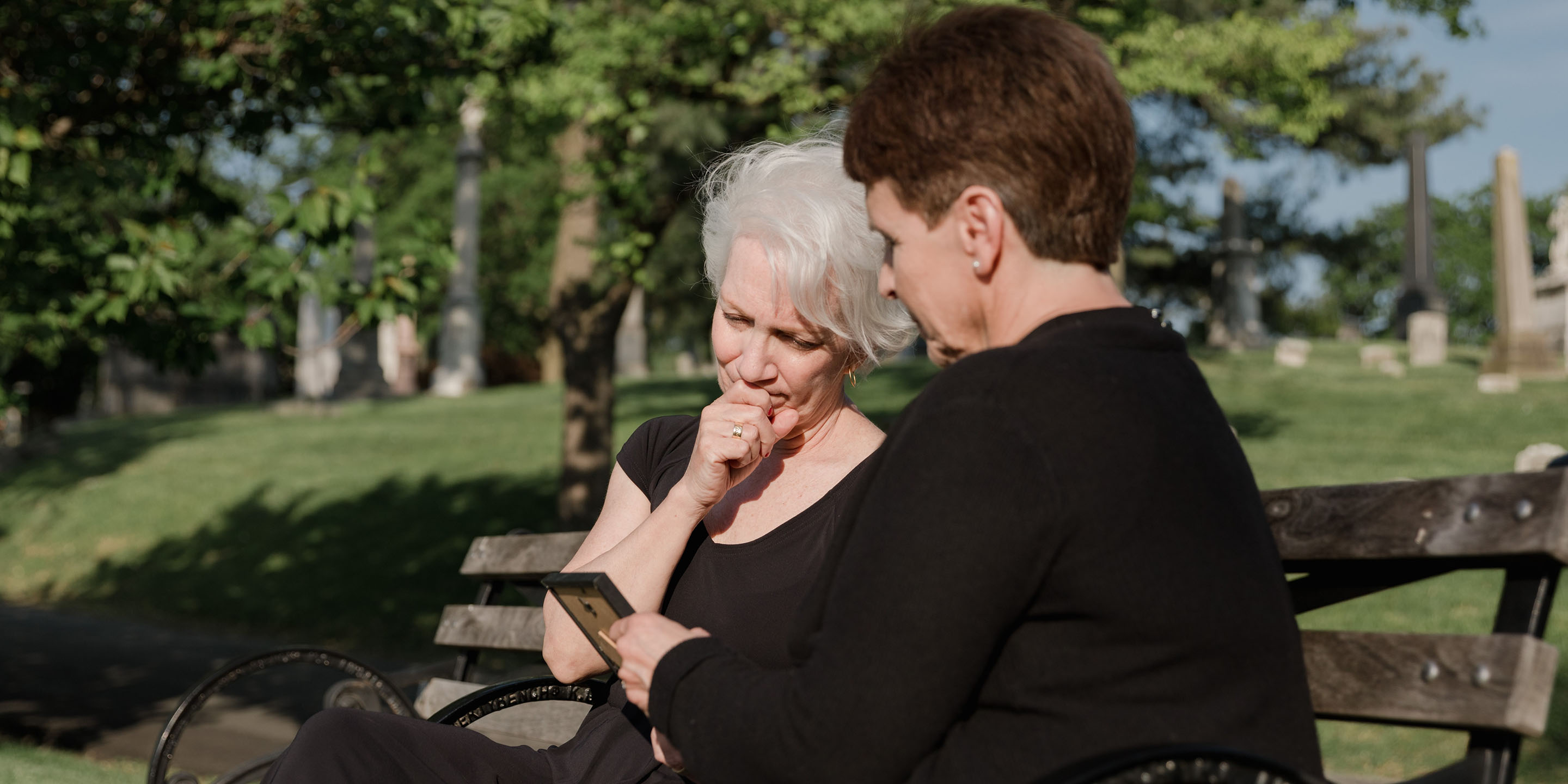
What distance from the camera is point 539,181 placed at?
38594 mm

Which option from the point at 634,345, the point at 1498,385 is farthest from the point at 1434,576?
the point at 634,345

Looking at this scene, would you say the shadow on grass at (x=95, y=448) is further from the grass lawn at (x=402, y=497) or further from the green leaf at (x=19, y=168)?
the green leaf at (x=19, y=168)

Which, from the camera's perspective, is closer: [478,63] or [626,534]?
[626,534]

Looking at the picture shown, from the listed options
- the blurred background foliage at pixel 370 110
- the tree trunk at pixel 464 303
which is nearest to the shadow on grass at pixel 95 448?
the tree trunk at pixel 464 303

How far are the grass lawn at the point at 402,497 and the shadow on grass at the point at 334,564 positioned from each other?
3cm

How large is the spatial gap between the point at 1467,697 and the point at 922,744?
3.10 ft

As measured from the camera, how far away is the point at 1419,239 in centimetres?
2669

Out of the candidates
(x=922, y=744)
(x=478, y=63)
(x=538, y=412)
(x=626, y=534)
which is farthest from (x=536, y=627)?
(x=538, y=412)

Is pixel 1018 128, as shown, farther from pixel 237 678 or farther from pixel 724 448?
pixel 237 678

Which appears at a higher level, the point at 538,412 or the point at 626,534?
the point at 626,534

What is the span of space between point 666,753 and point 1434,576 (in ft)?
4.21

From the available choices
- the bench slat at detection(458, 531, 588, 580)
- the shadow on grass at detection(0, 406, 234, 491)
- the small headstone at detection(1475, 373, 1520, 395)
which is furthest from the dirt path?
the small headstone at detection(1475, 373, 1520, 395)

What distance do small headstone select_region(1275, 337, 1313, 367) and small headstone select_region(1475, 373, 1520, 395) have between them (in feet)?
15.4

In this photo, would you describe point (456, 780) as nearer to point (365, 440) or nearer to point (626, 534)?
point (626, 534)
